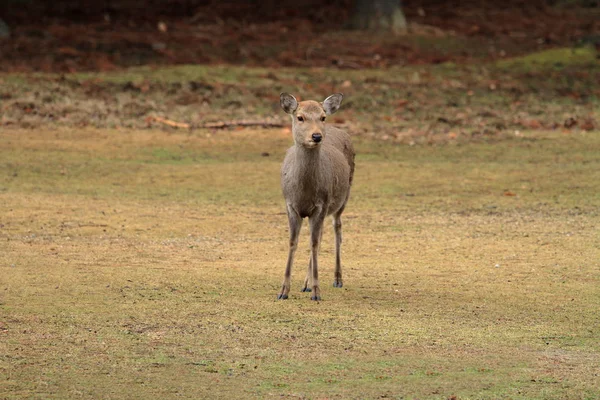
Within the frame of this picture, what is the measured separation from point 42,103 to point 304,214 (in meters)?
12.4

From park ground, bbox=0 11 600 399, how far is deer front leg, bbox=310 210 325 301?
0.41 feet

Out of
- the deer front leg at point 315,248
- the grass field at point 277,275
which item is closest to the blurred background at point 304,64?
the grass field at point 277,275

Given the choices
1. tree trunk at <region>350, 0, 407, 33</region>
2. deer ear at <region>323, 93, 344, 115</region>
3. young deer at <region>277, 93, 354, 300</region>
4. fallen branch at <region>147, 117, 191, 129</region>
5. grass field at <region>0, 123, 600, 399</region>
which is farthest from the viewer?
tree trunk at <region>350, 0, 407, 33</region>

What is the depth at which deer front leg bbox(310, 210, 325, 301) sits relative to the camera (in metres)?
8.96

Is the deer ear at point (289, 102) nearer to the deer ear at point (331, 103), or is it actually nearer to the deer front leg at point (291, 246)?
the deer ear at point (331, 103)

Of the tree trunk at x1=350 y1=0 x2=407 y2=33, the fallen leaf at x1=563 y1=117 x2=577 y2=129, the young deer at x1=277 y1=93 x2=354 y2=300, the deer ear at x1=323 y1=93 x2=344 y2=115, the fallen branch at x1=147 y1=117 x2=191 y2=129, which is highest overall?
the tree trunk at x1=350 y1=0 x2=407 y2=33

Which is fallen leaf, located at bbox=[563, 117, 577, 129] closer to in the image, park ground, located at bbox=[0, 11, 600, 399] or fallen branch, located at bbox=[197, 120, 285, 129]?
park ground, located at bbox=[0, 11, 600, 399]

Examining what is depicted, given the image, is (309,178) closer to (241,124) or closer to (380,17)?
(241,124)

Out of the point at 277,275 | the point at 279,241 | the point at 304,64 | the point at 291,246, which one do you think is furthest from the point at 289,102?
the point at 304,64

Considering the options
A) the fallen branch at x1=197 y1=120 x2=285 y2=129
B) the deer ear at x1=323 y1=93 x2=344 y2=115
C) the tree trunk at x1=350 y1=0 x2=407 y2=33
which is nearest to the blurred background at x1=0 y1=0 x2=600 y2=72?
the tree trunk at x1=350 y1=0 x2=407 y2=33

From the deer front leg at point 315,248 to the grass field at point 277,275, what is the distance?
4.5 inches

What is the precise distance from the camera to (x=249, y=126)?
1983cm

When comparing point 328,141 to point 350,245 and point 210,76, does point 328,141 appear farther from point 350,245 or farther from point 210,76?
point 210,76

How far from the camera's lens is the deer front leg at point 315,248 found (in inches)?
353
